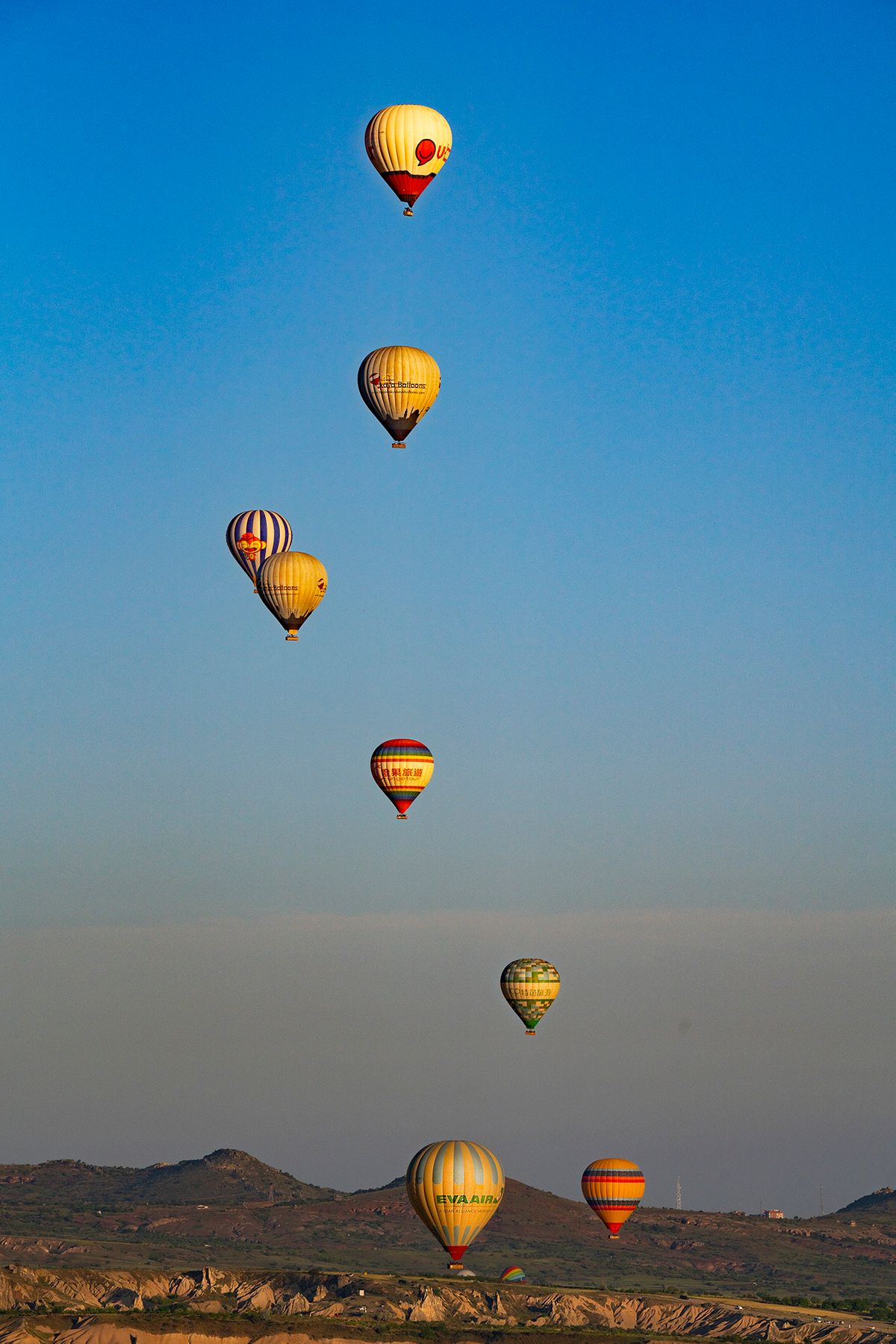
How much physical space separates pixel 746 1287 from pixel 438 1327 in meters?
78.1

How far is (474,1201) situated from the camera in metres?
110

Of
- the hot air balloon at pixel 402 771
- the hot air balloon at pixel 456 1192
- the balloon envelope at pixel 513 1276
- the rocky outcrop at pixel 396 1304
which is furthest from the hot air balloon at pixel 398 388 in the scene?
the balloon envelope at pixel 513 1276

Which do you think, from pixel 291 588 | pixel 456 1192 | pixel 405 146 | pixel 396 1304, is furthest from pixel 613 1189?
pixel 405 146

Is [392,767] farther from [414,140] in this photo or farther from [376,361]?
[414,140]

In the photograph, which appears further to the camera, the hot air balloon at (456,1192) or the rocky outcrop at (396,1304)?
the rocky outcrop at (396,1304)

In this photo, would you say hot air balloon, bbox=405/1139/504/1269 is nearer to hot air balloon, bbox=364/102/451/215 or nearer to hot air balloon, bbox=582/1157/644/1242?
hot air balloon, bbox=582/1157/644/1242

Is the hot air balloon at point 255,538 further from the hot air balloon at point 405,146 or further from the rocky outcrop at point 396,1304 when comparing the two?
the rocky outcrop at point 396,1304

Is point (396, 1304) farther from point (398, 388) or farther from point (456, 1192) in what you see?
point (398, 388)

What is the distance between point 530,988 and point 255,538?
3638cm

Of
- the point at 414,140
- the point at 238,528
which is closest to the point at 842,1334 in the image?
the point at 238,528

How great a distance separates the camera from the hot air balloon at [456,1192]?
10988cm

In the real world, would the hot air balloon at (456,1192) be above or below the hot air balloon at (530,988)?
below

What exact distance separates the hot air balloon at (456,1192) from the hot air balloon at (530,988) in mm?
16988

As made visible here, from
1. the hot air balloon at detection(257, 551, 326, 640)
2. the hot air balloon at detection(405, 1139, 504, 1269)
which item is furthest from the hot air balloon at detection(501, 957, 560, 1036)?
the hot air balloon at detection(257, 551, 326, 640)
